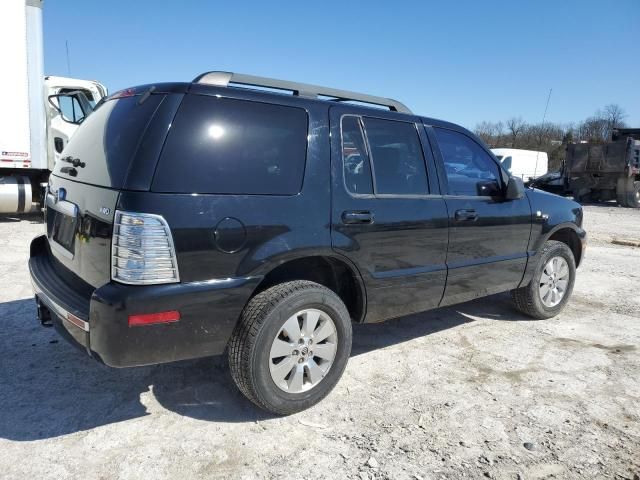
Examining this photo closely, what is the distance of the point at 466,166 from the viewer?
4051 millimetres

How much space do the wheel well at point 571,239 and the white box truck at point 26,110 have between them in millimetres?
9464

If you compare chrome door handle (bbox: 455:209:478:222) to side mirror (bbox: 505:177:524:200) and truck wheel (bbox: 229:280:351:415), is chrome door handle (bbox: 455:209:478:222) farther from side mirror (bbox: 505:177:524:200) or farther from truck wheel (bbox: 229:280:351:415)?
truck wheel (bbox: 229:280:351:415)

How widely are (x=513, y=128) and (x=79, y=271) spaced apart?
5504cm

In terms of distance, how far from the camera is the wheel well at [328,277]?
9.83 feet

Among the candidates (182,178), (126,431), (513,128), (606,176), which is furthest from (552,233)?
(513,128)

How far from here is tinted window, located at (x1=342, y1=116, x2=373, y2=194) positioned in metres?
3.15

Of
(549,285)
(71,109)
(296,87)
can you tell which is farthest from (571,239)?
(71,109)

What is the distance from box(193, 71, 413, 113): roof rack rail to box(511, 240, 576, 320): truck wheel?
212 cm

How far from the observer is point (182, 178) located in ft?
8.14

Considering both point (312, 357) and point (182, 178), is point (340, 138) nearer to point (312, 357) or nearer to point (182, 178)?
point (182, 178)

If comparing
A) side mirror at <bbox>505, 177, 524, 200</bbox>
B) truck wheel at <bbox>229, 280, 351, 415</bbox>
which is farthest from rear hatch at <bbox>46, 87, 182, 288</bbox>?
side mirror at <bbox>505, 177, 524, 200</bbox>

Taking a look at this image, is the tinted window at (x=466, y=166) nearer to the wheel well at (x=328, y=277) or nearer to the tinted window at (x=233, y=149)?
the wheel well at (x=328, y=277)

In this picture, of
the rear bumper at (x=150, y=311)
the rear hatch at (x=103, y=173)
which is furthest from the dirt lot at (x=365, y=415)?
the rear hatch at (x=103, y=173)

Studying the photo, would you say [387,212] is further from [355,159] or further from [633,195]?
[633,195]
